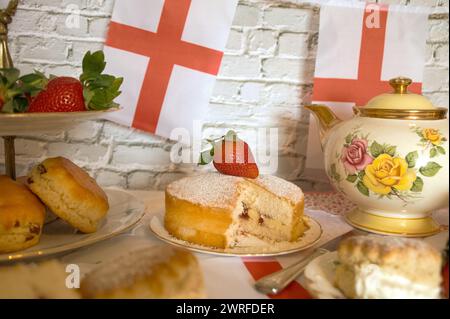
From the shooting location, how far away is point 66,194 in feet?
1.98

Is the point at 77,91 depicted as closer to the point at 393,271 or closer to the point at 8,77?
the point at 8,77

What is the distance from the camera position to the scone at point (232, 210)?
65cm

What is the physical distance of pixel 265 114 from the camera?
1.03 meters

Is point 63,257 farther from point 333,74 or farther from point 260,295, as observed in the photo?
point 333,74

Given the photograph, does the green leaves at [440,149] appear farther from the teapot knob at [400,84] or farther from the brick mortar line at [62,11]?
the brick mortar line at [62,11]

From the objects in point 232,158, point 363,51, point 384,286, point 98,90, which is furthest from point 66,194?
point 363,51

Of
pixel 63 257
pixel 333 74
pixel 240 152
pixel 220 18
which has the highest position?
pixel 220 18

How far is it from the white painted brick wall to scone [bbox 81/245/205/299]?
56cm

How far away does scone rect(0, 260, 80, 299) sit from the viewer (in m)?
0.45

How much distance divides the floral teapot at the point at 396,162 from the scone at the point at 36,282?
1.52 ft

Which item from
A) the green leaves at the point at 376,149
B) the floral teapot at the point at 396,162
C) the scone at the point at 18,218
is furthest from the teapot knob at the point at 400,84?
the scone at the point at 18,218

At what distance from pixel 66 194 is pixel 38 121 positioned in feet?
0.37
